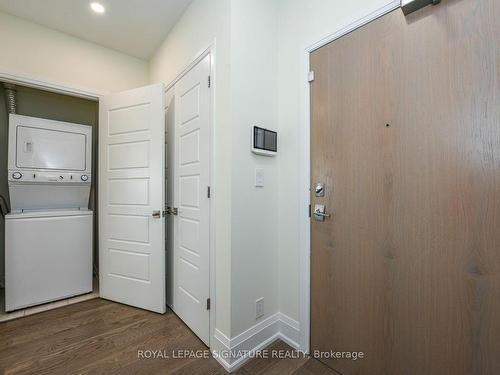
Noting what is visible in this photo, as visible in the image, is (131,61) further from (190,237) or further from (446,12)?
(446,12)

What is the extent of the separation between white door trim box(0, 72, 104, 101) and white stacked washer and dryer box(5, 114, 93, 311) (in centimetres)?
30

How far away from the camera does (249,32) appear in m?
1.50

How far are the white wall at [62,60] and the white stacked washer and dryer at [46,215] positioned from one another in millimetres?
444

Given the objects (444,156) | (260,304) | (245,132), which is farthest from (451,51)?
(260,304)

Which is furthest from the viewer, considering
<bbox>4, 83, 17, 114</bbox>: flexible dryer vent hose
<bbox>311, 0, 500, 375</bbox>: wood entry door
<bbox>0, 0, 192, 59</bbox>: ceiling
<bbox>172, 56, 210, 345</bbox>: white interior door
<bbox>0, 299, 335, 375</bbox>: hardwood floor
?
<bbox>4, 83, 17, 114</bbox>: flexible dryer vent hose

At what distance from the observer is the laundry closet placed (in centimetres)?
203

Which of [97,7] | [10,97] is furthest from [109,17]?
[10,97]

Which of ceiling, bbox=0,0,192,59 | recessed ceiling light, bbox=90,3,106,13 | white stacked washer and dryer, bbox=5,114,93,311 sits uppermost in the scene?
recessed ceiling light, bbox=90,3,106,13

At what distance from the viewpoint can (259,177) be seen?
5.14ft

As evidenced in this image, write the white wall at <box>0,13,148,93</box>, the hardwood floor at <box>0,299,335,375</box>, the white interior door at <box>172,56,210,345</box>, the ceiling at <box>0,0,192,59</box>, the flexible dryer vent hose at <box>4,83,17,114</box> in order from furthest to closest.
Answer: the flexible dryer vent hose at <box>4,83,17,114</box>, the white wall at <box>0,13,148,93</box>, the ceiling at <box>0,0,192,59</box>, the white interior door at <box>172,56,210,345</box>, the hardwood floor at <box>0,299,335,375</box>

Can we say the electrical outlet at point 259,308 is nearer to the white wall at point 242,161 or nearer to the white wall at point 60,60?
the white wall at point 242,161

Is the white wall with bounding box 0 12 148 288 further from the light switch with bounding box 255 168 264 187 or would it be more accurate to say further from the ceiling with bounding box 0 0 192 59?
the light switch with bounding box 255 168 264 187

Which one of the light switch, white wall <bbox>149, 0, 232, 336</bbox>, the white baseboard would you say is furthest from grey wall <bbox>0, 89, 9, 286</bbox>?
the light switch

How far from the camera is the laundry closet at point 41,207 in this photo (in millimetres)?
2025
